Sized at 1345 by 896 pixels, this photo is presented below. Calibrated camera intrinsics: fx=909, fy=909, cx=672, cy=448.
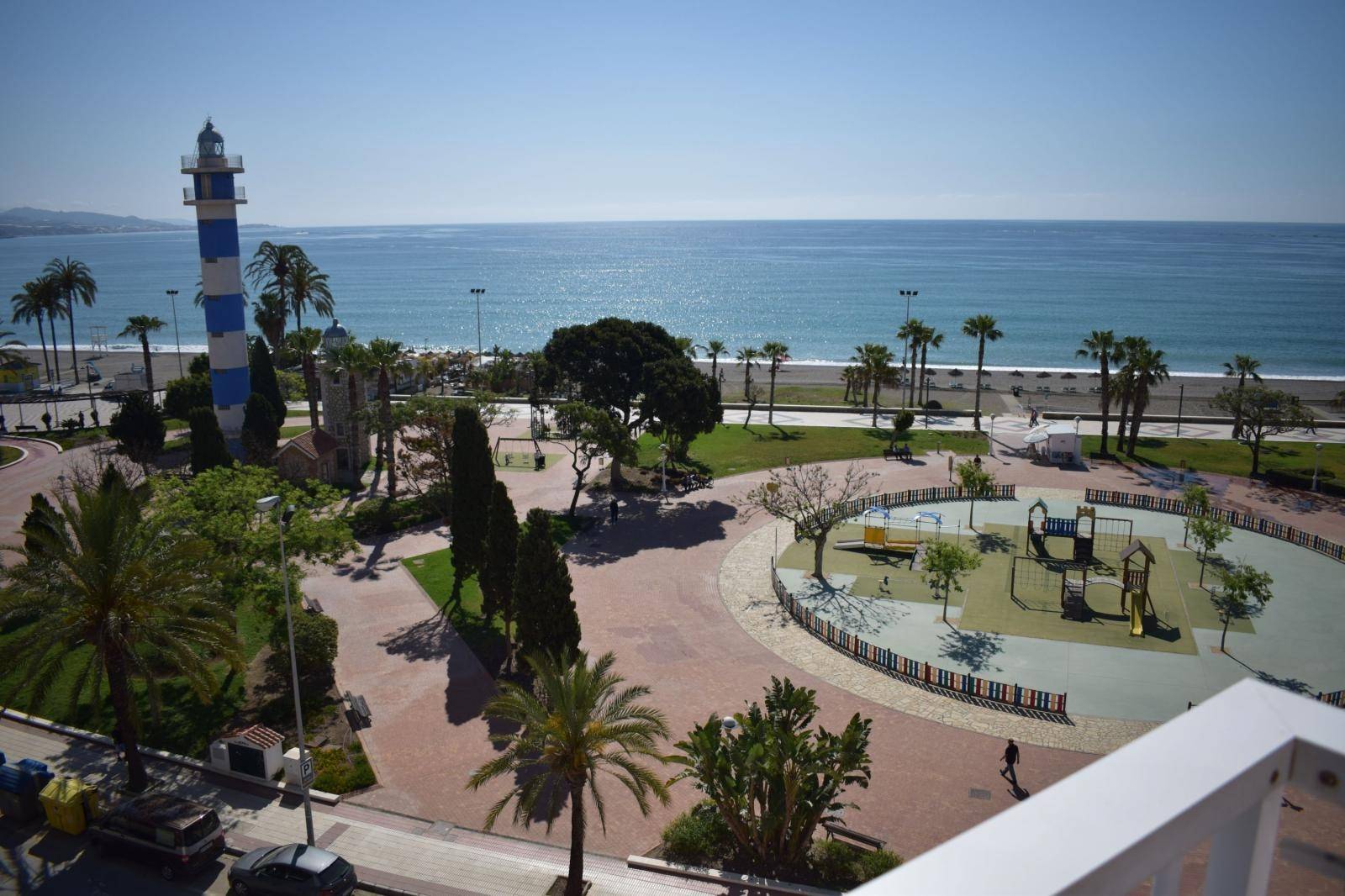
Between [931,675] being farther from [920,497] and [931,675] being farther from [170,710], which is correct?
[170,710]

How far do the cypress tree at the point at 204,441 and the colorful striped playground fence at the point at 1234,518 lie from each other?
43531 millimetres

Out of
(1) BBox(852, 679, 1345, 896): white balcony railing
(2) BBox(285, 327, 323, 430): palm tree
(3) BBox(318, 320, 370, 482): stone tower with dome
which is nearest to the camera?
(1) BBox(852, 679, 1345, 896): white balcony railing

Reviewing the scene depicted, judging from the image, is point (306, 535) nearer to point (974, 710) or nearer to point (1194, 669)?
point (974, 710)

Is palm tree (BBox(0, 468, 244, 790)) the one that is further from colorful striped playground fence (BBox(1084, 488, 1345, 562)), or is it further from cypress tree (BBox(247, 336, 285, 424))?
colorful striped playground fence (BBox(1084, 488, 1345, 562))

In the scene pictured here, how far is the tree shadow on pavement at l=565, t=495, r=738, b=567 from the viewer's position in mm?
39844

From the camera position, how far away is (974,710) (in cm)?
2688

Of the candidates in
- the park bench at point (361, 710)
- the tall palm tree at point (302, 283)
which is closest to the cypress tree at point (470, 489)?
the park bench at point (361, 710)

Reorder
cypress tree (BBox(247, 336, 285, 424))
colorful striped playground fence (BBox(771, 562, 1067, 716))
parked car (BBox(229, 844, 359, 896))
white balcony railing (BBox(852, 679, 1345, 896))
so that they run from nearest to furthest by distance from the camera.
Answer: white balcony railing (BBox(852, 679, 1345, 896)) → parked car (BBox(229, 844, 359, 896)) → colorful striped playground fence (BBox(771, 562, 1067, 716)) → cypress tree (BBox(247, 336, 285, 424))

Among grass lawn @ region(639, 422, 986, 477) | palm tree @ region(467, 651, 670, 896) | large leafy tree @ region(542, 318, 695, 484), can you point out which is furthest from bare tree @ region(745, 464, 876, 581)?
palm tree @ region(467, 651, 670, 896)

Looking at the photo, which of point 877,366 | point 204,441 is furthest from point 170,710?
point 877,366

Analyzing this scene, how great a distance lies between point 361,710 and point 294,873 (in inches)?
294

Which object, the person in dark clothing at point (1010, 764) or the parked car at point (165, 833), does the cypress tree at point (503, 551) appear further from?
the person in dark clothing at point (1010, 764)

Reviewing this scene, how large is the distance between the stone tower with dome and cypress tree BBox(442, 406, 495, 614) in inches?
733

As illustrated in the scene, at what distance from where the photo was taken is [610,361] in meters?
50.6
